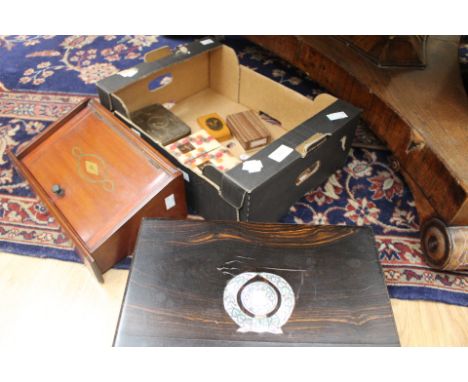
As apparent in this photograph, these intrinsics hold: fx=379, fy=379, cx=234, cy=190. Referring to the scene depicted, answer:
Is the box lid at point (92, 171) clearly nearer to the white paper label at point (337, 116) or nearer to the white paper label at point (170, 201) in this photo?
the white paper label at point (170, 201)

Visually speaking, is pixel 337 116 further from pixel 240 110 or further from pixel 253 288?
pixel 253 288

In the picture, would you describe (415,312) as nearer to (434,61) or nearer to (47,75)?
(434,61)

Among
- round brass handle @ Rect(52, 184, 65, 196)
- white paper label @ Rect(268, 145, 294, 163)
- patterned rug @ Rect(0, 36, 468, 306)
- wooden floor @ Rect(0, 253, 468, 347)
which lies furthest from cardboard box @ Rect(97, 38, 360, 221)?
wooden floor @ Rect(0, 253, 468, 347)

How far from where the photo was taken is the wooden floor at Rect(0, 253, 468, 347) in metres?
1.03

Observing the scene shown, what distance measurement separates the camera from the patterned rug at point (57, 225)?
1186mm

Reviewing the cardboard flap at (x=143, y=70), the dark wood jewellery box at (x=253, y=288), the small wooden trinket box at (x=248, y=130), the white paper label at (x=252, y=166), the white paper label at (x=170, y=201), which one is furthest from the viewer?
the small wooden trinket box at (x=248, y=130)

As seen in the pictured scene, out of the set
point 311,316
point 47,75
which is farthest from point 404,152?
point 47,75

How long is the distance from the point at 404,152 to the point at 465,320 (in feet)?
1.76

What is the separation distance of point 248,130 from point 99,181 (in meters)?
0.57

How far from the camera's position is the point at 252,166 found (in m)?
1.01

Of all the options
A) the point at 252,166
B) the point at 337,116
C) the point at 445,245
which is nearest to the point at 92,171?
the point at 252,166

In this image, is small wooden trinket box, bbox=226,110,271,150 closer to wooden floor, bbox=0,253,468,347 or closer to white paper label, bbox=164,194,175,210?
white paper label, bbox=164,194,175,210

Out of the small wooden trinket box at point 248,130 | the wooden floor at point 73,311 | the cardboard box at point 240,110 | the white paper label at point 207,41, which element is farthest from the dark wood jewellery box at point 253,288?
the white paper label at point 207,41

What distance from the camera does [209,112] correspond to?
1.56m
